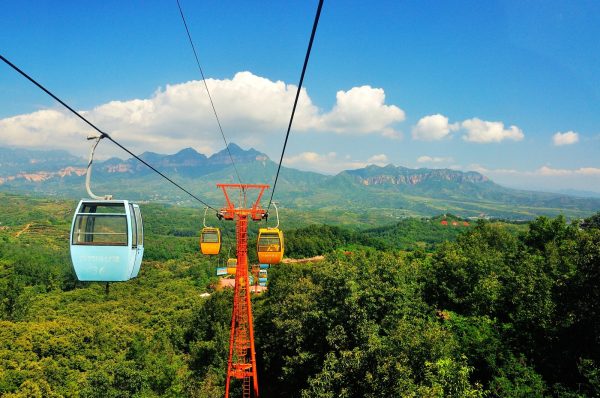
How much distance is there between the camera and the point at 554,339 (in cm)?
1608

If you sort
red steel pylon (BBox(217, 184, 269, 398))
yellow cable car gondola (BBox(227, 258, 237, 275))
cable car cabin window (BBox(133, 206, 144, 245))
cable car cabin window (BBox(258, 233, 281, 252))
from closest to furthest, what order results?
cable car cabin window (BBox(133, 206, 144, 245)) < cable car cabin window (BBox(258, 233, 281, 252)) < red steel pylon (BBox(217, 184, 269, 398)) < yellow cable car gondola (BBox(227, 258, 237, 275))

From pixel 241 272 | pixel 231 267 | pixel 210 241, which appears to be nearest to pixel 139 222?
pixel 241 272

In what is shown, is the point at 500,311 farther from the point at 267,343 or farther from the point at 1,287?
the point at 1,287

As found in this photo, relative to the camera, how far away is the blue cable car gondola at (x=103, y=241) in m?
8.12

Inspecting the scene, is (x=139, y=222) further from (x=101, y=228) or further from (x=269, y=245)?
(x=269, y=245)

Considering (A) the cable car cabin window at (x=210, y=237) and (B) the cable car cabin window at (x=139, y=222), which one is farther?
(A) the cable car cabin window at (x=210, y=237)

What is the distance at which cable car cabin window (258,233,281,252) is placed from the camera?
17.7 m

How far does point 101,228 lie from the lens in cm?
823

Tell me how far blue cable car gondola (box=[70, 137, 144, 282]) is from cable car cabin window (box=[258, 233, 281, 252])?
961cm

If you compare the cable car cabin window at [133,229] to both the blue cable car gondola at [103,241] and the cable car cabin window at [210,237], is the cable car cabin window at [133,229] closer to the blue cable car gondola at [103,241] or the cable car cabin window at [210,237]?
the blue cable car gondola at [103,241]

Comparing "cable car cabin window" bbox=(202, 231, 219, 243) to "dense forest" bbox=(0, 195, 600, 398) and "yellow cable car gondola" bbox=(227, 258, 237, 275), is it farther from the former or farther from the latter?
"yellow cable car gondola" bbox=(227, 258, 237, 275)

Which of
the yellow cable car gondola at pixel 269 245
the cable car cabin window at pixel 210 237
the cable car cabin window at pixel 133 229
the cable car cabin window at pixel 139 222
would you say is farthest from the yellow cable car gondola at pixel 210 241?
the cable car cabin window at pixel 133 229

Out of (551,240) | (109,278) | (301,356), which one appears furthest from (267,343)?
(551,240)

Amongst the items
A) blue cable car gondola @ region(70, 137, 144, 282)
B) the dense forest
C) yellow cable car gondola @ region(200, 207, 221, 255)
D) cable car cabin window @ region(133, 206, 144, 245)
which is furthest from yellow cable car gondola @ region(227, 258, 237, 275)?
blue cable car gondola @ region(70, 137, 144, 282)
